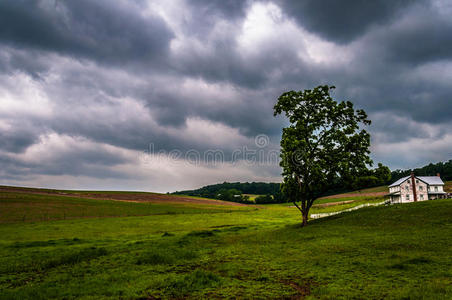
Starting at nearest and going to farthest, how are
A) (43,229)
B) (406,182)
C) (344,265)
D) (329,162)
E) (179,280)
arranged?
1. (179,280)
2. (344,265)
3. (329,162)
4. (43,229)
5. (406,182)

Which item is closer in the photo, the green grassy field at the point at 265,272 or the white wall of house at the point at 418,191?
the green grassy field at the point at 265,272

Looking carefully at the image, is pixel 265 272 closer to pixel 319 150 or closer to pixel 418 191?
pixel 319 150

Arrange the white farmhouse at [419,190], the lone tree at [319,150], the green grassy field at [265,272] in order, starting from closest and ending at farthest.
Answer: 1. the green grassy field at [265,272]
2. the lone tree at [319,150]
3. the white farmhouse at [419,190]

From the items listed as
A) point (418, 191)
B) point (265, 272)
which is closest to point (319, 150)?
point (265, 272)

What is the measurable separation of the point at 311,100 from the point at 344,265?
30281 millimetres

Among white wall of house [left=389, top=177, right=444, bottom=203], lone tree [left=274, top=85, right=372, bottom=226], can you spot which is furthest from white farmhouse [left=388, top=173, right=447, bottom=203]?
lone tree [left=274, top=85, right=372, bottom=226]

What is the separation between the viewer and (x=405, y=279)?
12.3m

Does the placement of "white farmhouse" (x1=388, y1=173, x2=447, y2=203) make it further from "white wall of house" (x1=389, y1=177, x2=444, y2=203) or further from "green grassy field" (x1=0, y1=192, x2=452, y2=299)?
Answer: "green grassy field" (x1=0, y1=192, x2=452, y2=299)

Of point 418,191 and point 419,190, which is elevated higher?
point 419,190

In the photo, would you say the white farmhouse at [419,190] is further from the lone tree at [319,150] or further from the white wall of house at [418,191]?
the lone tree at [319,150]

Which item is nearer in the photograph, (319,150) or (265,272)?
(265,272)

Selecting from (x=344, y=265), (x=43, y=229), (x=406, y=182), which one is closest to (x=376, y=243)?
(x=344, y=265)

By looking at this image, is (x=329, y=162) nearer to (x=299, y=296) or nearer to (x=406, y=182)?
(x=299, y=296)

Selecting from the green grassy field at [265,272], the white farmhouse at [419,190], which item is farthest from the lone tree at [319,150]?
the white farmhouse at [419,190]
